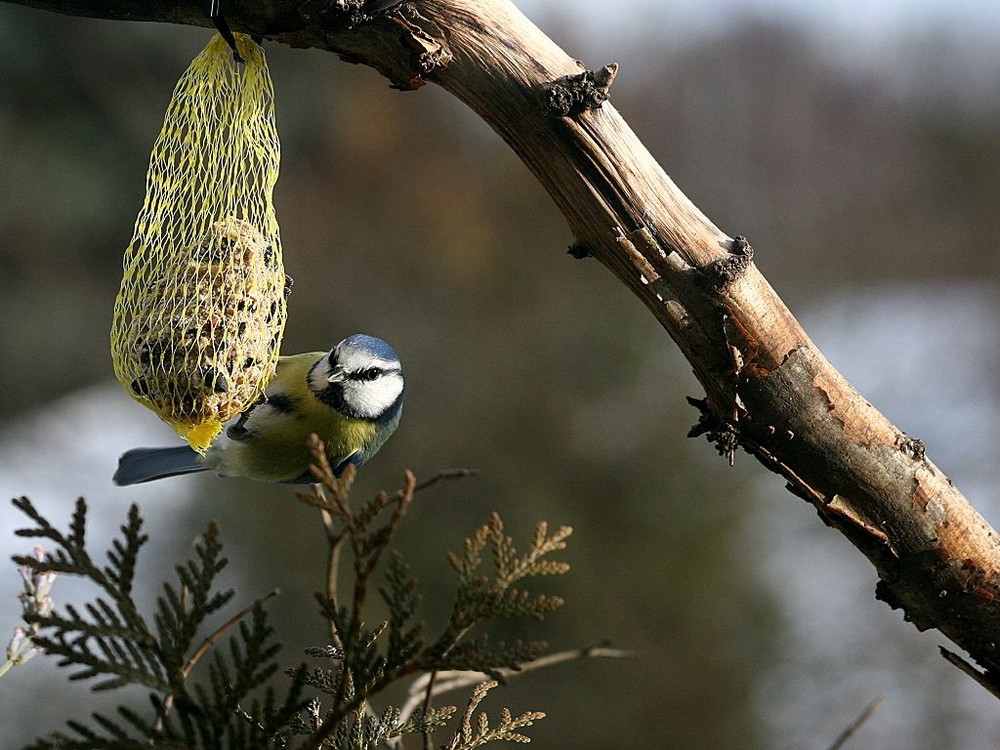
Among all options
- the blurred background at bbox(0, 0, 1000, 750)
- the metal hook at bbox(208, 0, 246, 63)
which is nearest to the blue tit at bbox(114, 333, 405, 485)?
the metal hook at bbox(208, 0, 246, 63)

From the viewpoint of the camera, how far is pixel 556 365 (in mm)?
7172

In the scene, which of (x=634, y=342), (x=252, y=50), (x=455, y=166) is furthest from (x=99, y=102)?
(x=252, y=50)

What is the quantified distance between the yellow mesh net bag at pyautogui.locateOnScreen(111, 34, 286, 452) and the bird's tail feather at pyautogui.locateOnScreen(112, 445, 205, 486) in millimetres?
805

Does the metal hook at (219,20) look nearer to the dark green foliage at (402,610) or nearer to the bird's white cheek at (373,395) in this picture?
the dark green foliage at (402,610)

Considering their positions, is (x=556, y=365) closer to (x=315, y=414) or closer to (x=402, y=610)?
(x=315, y=414)

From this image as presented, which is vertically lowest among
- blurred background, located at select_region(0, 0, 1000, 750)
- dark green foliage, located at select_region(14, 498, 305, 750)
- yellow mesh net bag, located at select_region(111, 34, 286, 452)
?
dark green foliage, located at select_region(14, 498, 305, 750)

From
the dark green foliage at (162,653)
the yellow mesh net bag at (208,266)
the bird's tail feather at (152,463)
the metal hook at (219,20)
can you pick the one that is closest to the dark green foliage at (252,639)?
the dark green foliage at (162,653)

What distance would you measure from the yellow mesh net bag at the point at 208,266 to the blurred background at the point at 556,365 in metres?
Answer: 3.89

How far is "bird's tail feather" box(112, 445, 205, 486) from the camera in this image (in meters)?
2.50

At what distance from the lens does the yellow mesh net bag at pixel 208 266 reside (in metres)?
1.69

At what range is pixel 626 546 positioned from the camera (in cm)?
613

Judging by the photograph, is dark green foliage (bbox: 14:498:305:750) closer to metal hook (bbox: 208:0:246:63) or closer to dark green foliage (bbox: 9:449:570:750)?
dark green foliage (bbox: 9:449:570:750)

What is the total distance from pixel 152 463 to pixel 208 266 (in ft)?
3.20

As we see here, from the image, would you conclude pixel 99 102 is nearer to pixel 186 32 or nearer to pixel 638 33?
pixel 186 32
